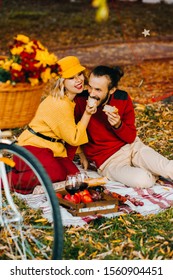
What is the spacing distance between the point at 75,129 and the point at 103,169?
63 cm

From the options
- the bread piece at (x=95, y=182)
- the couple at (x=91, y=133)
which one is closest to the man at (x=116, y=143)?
the couple at (x=91, y=133)

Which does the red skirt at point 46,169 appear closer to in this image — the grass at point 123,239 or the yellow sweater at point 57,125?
the yellow sweater at point 57,125

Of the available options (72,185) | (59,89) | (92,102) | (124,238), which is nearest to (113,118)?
(92,102)

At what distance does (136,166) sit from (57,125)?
0.92 metres

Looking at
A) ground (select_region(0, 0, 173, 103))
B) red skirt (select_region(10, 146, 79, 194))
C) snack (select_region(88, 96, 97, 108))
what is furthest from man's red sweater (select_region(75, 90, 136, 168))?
ground (select_region(0, 0, 173, 103))

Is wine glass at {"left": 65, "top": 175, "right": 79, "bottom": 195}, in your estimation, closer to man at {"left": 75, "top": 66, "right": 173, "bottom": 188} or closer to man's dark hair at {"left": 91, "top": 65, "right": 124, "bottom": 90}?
man at {"left": 75, "top": 66, "right": 173, "bottom": 188}

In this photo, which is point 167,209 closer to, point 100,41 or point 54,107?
point 54,107

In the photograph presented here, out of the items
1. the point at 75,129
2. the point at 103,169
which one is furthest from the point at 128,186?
the point at 75,129

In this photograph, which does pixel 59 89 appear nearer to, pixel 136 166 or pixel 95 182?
pixel 95 182

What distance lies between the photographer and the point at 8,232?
4465 mm

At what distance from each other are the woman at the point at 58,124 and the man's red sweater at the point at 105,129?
1.04ft
